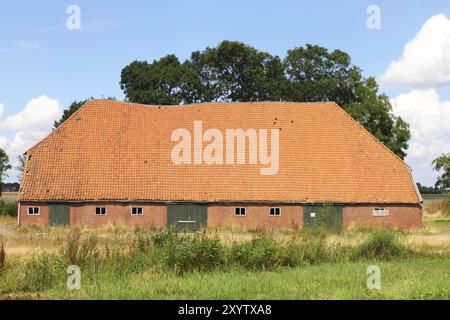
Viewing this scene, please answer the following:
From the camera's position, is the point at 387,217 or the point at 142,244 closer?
the point at 142,244

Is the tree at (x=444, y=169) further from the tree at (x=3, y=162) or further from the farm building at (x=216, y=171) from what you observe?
the tree at (x=3, y=162)

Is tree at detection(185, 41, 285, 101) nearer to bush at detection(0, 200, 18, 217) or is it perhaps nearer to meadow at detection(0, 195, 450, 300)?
bush at detection(0, 200, 18, 217)

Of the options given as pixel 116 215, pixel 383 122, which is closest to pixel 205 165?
pixel 116 215

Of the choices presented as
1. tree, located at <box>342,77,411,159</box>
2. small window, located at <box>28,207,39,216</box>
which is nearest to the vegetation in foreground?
small window, located at <box>28,207,39,216</box>

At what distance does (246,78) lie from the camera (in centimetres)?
4988

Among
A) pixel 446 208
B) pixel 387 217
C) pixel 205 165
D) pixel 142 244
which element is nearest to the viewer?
pixel 142 244

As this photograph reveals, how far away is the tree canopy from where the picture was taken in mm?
47281

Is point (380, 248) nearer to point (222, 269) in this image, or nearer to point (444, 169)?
point (222, 269)

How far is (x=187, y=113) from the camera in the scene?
1422 inches

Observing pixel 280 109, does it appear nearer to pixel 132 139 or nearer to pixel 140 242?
pixel 132 139

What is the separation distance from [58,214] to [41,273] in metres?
19.1
